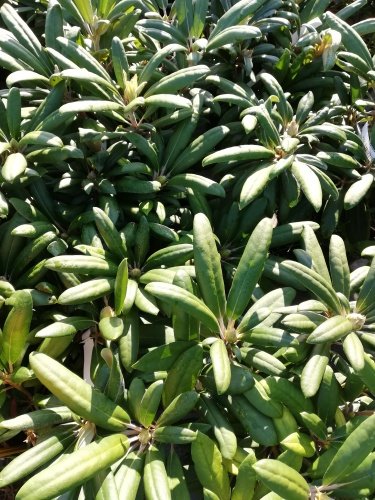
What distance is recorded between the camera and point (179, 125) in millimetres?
1404

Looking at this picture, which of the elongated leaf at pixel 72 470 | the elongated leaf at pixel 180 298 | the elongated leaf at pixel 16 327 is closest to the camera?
the elongated leaf at pixel 72 470

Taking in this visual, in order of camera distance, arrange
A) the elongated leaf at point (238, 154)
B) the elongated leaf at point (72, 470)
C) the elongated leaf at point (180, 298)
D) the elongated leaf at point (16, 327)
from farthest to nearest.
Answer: the elongated leaf at point (238, 154) < the elongated leaf at point (16, 327) < the elongated leaf at point (180, 298) < the elongated leaf at point (72, 470)

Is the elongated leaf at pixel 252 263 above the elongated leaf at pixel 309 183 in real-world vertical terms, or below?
below

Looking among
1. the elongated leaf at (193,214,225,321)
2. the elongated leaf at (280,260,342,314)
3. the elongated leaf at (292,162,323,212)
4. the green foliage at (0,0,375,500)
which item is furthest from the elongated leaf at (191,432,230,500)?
the elongated leaf at (292,162,323,212)

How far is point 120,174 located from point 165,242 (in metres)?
0.23

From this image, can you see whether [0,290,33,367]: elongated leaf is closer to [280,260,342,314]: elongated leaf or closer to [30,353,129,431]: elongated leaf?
[30,353,129,431]: elongated leaf

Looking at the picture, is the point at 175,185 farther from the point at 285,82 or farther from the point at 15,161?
the point at 285,82

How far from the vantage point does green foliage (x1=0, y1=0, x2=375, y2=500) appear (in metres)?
1.01

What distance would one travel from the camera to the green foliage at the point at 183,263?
1013 mm

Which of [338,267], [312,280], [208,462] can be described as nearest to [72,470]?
[208,462]

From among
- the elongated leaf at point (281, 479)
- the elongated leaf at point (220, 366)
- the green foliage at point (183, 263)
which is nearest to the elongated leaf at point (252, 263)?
the green foliage at point (183, 263)

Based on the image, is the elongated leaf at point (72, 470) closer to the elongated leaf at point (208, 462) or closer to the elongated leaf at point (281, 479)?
the elongated leaf at point (208, 462)

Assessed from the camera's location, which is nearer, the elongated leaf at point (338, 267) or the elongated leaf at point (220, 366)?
the elongated leaf at point (220, 366)

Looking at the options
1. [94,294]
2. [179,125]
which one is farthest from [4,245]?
[179,125]
